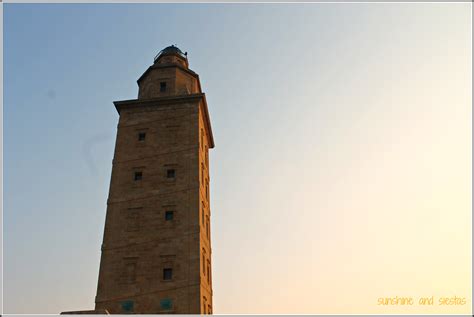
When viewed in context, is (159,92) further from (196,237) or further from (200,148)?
(196,237)

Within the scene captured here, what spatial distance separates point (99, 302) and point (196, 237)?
23.2 ft

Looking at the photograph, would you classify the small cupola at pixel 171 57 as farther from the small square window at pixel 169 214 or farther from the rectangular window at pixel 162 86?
the small square window at pixel 169 214

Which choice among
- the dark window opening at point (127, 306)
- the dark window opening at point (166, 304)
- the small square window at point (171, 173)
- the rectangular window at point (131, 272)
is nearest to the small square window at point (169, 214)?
the small square window at point (171, 173)

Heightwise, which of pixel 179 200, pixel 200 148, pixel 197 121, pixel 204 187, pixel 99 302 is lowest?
pixel 99 302

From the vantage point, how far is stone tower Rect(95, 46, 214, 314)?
87.5ft

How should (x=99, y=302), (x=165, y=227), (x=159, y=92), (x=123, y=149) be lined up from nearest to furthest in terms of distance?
(x=99, y=302) < (x=165, y=227) < (x=123, y=149) < (x=159, y=92)

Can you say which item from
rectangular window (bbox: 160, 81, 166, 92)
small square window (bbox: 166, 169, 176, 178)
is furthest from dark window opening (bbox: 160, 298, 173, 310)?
rectangular window (bbox: 160, 81, 166, 92)

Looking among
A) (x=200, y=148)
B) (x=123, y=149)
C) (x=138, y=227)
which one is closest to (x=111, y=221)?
(x=138, y=227)

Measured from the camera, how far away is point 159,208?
29359 millimetres

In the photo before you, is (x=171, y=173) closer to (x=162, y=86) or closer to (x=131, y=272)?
(x=131, y=272)

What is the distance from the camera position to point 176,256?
27500mm

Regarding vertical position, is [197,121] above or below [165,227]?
above

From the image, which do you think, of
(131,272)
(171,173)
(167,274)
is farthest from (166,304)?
(171,173)

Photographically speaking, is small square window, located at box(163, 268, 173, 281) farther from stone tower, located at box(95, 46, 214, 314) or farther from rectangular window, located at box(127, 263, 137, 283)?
rectangular window, located at box(127, 263, 137, 283)
